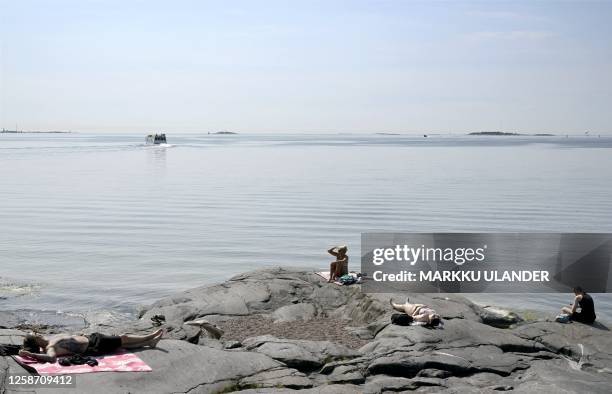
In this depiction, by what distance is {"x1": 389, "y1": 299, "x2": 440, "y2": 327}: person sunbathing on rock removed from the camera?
15125mm

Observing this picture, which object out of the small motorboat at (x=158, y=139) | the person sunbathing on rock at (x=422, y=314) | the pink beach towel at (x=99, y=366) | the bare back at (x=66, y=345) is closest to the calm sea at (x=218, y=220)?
the person sunbathing on rock at (x=422, y=314)

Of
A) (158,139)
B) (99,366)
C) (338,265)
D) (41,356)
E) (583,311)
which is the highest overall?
(158,139)

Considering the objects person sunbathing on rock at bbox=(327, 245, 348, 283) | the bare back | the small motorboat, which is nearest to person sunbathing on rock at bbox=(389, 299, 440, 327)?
person sunbathing on rock at bbox=(327, 245, 348, 283)

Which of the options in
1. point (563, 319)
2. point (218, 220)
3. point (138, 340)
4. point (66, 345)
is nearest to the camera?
point (66, 345)

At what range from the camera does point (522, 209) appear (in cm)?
4241

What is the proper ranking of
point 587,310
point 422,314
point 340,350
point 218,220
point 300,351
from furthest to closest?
point 218,220 → point 587,310 → point 422,314 → point 340,350 → point 300,351

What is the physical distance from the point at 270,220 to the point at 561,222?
657 inches

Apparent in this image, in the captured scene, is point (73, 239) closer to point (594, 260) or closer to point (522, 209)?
point (594, 260)

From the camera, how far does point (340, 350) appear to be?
46.4 ft

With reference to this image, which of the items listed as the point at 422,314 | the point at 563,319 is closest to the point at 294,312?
the point at 422,314

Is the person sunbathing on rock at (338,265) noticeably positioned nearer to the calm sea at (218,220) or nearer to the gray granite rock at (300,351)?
the calm sea at (218,220)

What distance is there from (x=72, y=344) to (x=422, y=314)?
776 centimetres

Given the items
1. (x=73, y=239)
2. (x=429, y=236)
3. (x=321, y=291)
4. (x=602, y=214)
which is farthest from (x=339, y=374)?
(x=602, y=214)

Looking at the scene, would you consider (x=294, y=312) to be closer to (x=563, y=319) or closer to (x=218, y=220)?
(x=563, y=319)
